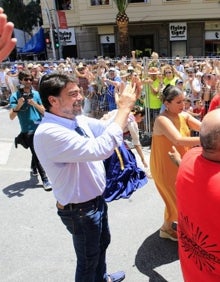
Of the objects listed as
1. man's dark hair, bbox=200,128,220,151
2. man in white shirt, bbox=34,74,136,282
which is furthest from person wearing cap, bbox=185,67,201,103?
man's dark hair, bbox=200,128,220,151

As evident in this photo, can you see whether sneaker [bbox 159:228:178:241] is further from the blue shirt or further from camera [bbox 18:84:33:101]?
camera [bbox 18:84:33:101]

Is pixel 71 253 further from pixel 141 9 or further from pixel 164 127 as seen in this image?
pixel 141 9

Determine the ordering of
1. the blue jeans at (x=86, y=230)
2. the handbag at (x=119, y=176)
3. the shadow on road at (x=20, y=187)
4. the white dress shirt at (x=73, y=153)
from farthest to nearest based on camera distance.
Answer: the shadow on road at (x=20, y=187)
the handbag at (x=119, y=176)
the blue jeans at (x=86, y=230)
the white dress shirt at (x=73, y=153)

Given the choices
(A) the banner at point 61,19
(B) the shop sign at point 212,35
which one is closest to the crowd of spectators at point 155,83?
(B) the shop sign at point 212,35

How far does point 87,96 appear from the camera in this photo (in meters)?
9.58

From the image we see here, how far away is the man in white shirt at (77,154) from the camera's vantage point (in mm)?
2188

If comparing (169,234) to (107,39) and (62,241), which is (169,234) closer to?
(62,241)

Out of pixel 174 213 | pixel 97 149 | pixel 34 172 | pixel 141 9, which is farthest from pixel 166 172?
pixel 141 9

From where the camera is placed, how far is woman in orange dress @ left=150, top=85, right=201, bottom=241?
10.9ft

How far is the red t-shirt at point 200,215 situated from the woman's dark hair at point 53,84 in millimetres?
942

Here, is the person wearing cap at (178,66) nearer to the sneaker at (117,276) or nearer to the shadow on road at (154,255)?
the shadow on road at (154,255)

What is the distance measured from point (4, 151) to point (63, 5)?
22276 millimetres

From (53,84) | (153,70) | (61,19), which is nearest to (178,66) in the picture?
(153,70)

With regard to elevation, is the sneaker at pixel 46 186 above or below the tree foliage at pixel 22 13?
below
